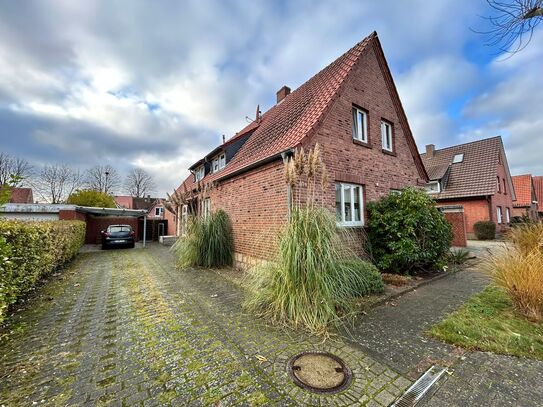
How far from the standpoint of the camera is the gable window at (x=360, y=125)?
772cm

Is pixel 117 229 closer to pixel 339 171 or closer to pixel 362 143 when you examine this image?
pixel 339 171

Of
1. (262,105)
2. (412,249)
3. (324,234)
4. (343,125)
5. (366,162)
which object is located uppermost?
(262,105)

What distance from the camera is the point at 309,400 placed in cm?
210

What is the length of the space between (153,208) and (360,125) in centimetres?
3538

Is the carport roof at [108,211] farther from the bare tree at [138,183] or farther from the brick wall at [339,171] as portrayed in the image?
the bare tree at [138,183]

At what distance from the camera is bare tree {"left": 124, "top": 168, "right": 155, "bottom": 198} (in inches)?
1769

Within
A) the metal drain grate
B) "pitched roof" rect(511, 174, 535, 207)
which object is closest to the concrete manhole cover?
the metal drain grate

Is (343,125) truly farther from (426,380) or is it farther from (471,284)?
(426,380)

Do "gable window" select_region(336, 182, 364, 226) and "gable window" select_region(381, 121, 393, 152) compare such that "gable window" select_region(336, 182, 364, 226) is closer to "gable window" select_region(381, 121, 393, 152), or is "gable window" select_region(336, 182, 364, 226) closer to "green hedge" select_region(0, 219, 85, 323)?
"gable window" select_region(381, 121, 393, 152)

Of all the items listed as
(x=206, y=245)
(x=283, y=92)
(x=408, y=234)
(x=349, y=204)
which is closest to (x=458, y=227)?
(x=408, y=234)

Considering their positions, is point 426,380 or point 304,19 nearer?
point 426,380

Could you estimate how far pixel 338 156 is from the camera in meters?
6.76

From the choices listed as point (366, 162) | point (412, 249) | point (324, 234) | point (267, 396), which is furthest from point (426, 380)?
point (366, 162)

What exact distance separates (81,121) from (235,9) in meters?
17.6
